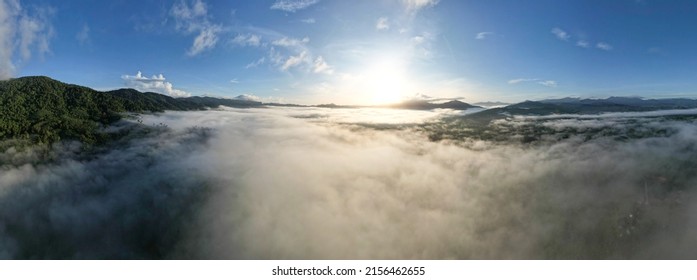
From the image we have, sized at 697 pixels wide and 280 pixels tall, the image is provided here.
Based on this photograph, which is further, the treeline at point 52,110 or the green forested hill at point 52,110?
the green forested hill at point 52,110

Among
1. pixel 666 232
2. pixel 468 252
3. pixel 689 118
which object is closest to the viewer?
pixel 468 252

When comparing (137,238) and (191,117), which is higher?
(191,117)

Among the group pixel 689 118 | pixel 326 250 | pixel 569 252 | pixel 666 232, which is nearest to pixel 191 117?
pixel 326 250

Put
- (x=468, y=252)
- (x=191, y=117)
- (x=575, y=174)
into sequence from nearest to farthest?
(x=468, y=252), (x=575, y=174), (x=191, y=117)

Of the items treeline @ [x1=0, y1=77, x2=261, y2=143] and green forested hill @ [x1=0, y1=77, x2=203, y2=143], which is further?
green forested hill @ [x1=0, y1=77, x2=203, y2=143]

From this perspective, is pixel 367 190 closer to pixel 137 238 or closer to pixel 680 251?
pixel 137 238
